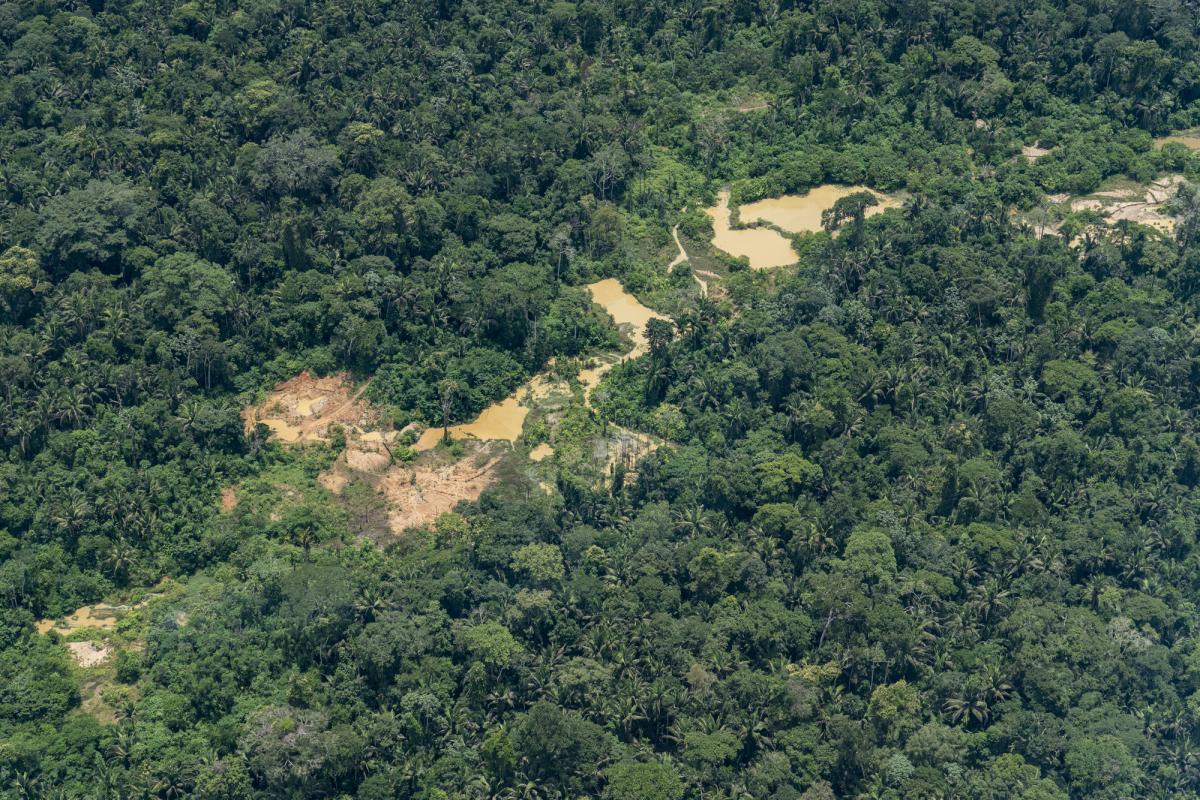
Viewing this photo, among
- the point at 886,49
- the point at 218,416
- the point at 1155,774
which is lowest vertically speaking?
the point at 1155,774

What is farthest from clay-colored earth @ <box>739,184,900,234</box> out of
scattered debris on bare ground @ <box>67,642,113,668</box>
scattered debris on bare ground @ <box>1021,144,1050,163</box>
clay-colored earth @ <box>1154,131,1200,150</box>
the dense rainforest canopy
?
scattered debris on bare ground @ <box>67,642,113,668</box>

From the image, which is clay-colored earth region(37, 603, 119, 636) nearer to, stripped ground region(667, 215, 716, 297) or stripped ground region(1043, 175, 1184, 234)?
stripped ground region(667, 215, 716, 297)

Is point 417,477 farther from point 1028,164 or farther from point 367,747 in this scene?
point 1028,164

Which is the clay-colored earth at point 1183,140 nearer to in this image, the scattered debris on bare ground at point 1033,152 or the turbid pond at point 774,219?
the scattered debris on bare ground at point 1033,152

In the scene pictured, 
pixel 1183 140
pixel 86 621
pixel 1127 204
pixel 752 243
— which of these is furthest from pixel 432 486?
pixel 1183 140

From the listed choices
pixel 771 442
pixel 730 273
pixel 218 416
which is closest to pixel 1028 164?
pixel 730 273

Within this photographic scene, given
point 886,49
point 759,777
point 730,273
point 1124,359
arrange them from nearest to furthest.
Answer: point 759,777 → point 1124,359 → point 730,273 → point 886,49
